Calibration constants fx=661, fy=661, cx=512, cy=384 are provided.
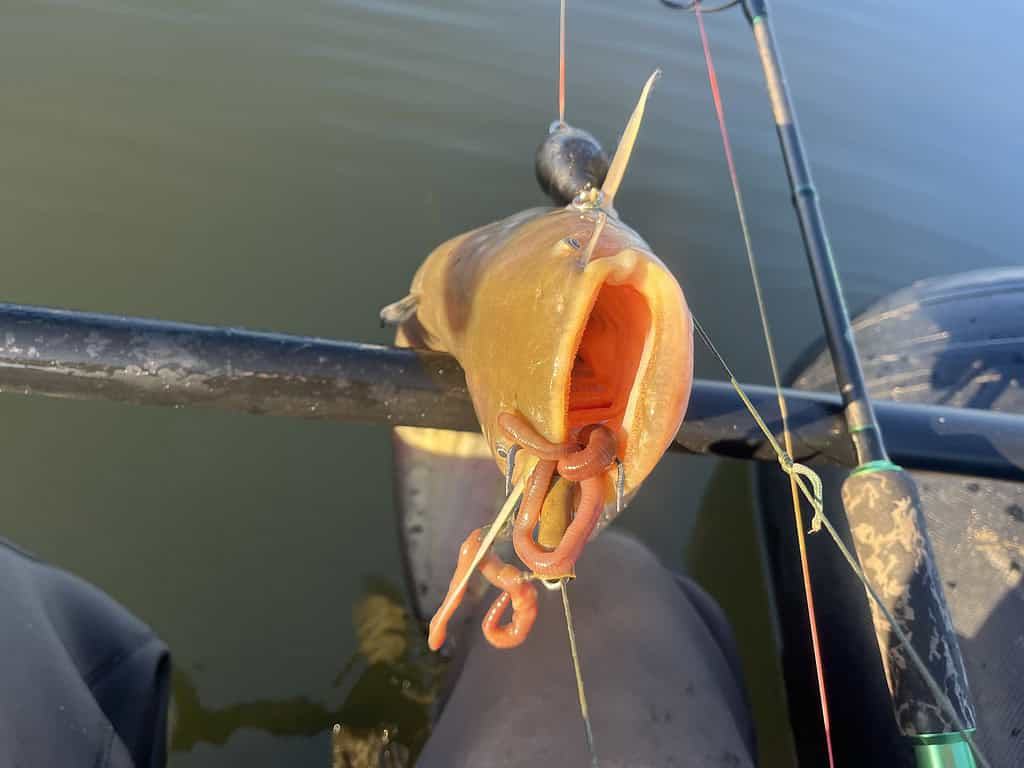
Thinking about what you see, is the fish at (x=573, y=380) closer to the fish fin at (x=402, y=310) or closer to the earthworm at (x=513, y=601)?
the earthworm at (x=513, y=601)

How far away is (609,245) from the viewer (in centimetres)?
78

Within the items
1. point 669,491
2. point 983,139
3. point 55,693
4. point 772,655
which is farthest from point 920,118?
point 55,693

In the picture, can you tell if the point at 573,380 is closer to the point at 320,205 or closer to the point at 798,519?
the point at 798,519

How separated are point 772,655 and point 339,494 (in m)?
1.85

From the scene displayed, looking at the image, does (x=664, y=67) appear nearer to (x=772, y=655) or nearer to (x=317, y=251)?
(x=317, y=251)

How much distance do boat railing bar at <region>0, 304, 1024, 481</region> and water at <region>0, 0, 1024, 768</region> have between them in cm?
135

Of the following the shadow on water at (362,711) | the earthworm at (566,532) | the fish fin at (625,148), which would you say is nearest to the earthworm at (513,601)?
the earthworm at (566,532)

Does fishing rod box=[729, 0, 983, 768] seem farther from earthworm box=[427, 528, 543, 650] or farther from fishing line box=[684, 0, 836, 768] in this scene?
earthworm box=[427, 528, 543, 650]

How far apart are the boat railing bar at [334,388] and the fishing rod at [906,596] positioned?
0.29ft

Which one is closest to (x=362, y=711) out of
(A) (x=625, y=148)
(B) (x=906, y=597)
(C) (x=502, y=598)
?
(C) (x=502, y=598)

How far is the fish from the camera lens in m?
0.72

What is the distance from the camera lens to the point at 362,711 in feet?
7.22

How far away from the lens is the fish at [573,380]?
72 cm

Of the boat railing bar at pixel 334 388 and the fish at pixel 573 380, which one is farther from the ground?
the fish at pixel 573 380
